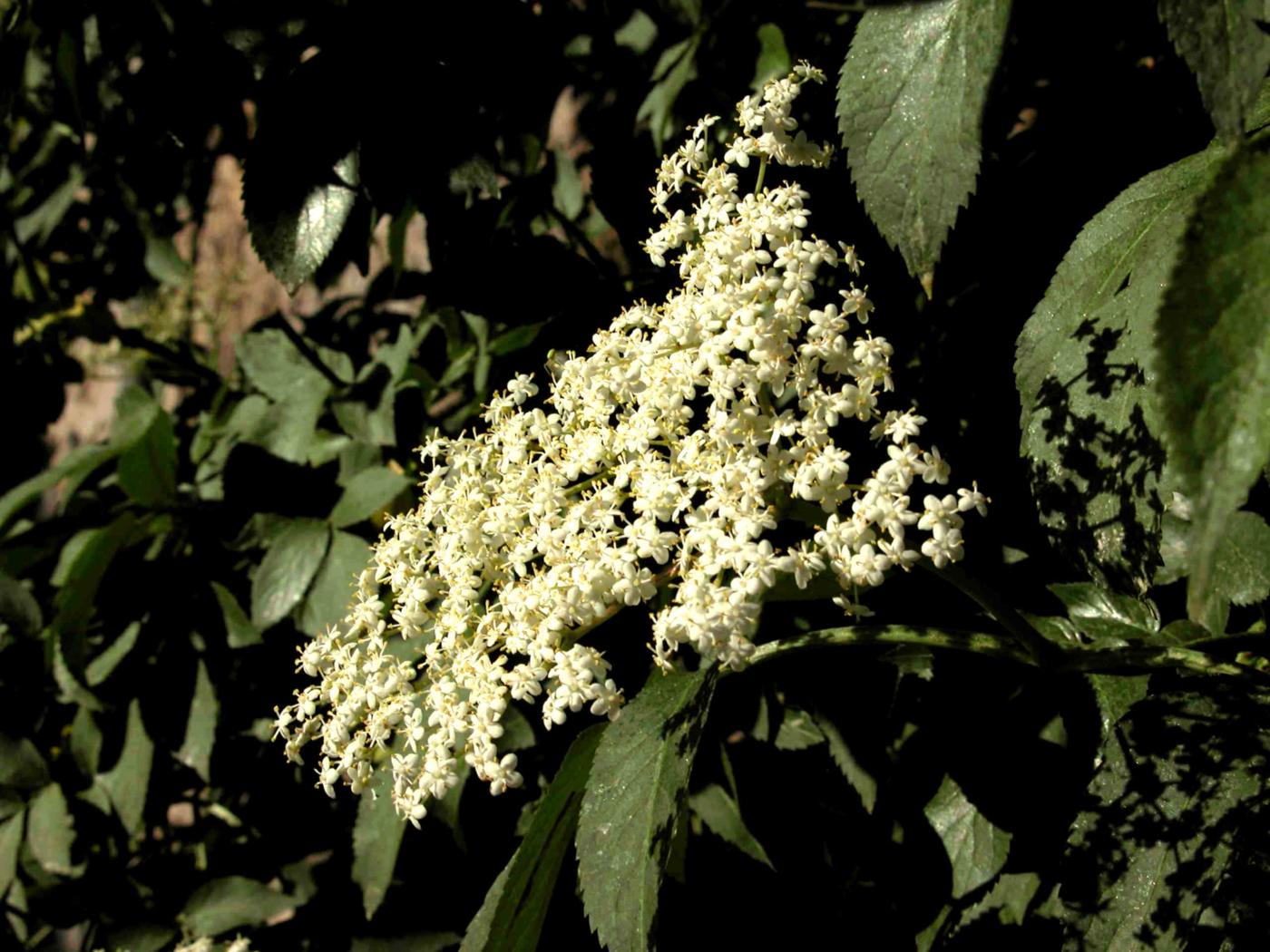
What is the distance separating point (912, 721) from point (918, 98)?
828 mm

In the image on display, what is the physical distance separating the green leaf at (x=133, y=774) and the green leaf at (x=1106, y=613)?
4.99ft

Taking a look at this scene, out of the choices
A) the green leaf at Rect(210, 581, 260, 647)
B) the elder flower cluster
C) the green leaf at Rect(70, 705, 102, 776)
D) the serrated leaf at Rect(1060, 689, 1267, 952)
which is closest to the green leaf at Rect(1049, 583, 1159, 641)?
the serrated leaf at Rect(1060, 689, 1267, 952)

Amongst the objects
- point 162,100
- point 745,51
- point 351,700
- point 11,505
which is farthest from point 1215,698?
point 11,505

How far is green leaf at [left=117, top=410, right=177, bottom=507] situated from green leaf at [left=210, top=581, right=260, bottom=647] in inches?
7.0

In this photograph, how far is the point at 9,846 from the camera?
1.99 meters

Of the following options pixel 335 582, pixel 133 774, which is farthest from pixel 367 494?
pixel 133 774

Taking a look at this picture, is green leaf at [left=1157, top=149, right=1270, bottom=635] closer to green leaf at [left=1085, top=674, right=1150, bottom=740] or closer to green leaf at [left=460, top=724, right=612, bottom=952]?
green leaf at [left=1085, top=674, right=1150, bottom=740]

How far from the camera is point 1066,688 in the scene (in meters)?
1.34

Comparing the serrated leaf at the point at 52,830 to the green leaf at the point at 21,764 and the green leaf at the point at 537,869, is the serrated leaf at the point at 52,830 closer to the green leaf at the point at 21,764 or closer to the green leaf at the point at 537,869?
the green leaf at the point at 21,764

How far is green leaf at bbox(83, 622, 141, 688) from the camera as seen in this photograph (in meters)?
1.87

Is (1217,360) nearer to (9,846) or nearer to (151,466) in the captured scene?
(151,466)

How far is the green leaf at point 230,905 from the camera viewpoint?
187 cm

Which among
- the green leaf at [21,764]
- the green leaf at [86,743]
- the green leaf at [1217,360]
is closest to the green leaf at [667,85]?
the green leaf at [1217,360]

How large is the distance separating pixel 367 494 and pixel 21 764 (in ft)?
3.06
